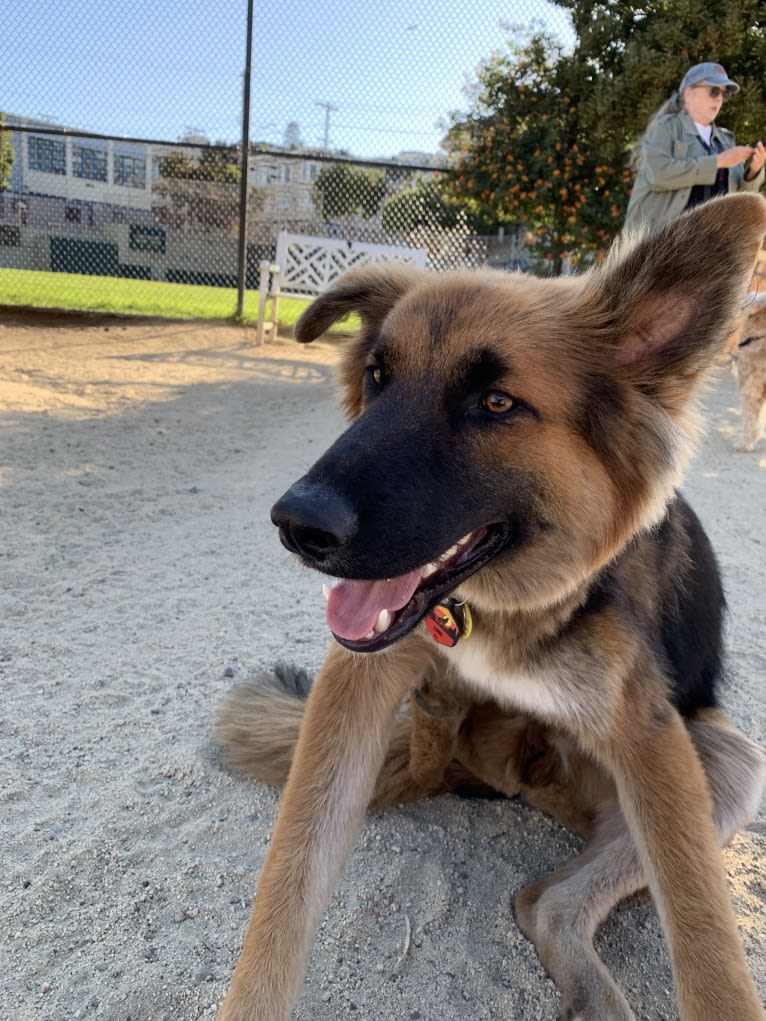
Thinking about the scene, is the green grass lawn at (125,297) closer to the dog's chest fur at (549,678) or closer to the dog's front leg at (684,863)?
the dog's chest fur at (549,678)

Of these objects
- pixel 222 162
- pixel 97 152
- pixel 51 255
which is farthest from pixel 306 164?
pixel 51 255

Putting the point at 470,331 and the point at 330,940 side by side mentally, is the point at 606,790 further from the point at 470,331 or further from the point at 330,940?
the point at 470,331

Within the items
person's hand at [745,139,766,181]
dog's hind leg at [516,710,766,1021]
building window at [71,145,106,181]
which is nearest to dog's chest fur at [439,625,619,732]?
dog's hind leg at [516,710,766,1021]

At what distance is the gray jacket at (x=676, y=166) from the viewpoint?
18.8ft

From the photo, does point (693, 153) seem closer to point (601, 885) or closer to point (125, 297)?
point (601, 885)

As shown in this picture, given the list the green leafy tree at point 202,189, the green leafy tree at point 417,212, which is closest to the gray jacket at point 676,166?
the green leafy tree at point 417,212

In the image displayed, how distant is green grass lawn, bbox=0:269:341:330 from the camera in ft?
39.4

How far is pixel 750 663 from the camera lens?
362cm

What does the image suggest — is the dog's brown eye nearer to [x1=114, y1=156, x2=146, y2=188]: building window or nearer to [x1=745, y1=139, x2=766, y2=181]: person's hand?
[x1=745, y1=139, x2=766, y2=181]: person's hand

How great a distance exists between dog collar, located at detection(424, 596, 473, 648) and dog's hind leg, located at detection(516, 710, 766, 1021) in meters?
0.73

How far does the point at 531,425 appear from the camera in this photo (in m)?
1.85

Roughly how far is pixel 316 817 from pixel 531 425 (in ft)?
3.76

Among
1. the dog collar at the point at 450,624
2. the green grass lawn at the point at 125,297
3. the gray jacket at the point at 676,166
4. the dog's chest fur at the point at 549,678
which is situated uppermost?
the gray jacket at the point at 676,166

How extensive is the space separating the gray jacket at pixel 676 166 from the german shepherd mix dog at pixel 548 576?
4.29 metres
